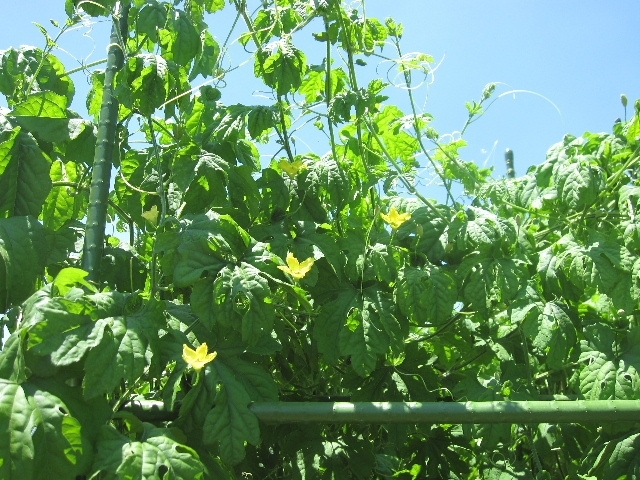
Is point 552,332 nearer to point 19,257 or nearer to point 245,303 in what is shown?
point 245,303

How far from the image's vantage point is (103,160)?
1.76 meters

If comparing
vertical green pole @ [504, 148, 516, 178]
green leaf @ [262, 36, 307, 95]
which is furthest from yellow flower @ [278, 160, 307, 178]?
vertical green pole @ [504, 148, 516, 178]

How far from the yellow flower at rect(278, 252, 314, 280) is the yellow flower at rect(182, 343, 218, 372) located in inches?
10.0

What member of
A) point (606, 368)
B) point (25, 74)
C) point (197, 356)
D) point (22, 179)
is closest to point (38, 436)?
point (197, 356)

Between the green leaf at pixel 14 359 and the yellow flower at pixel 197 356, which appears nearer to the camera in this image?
the green leaf at pixel 14 359

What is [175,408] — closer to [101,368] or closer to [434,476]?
[101,368]

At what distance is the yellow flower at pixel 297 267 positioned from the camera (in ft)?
5.50

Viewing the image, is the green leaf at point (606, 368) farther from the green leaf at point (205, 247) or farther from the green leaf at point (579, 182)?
the green leaf at point (205, 247)

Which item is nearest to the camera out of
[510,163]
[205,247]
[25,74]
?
Result: [205,247]

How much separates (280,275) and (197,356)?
0.94 feet

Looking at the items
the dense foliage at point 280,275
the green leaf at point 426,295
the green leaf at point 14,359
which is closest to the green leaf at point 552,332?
the dense foliage at point 280,275

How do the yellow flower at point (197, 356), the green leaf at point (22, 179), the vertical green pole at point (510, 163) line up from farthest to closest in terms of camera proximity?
1. the vertical green pole at point (510, 163)
2. the green leaf at point (22, 179)
3. the yellow flower at point (197, 356)

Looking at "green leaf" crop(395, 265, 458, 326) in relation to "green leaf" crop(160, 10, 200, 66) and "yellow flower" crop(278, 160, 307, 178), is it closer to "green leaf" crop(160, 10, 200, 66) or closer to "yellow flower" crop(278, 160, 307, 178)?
"yellow flower" crop(278, 160, 307, 178)

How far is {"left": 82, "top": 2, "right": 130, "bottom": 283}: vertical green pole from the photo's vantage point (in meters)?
1.70
